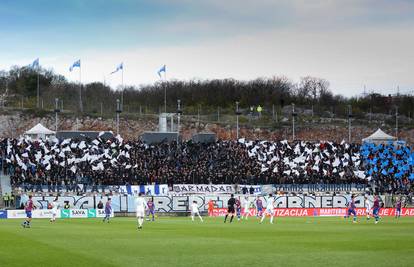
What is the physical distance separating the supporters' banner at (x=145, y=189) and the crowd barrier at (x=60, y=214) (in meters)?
11.0

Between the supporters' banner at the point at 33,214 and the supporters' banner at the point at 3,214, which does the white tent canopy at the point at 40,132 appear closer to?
the supporters' banner at the point at 33,214

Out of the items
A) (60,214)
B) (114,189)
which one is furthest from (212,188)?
(60,214)

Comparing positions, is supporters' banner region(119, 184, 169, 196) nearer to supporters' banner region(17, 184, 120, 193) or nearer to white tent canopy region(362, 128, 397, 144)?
supporters' banner region(17, 184, 120, 193)

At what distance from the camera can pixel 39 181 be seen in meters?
81.1

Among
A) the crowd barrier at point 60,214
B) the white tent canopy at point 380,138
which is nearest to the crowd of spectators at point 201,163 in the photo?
the white tent canopy at point 380,138

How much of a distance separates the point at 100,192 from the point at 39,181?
630cm

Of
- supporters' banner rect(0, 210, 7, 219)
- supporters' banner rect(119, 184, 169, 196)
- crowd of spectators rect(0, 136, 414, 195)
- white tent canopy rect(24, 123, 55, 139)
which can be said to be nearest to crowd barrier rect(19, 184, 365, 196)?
supporters' banner rect(119, 184, 169, 196)

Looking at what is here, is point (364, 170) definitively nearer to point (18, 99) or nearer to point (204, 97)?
point (204, 97)

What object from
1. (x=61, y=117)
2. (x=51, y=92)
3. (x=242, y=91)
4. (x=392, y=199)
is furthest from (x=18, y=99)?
(x=392, y=199)

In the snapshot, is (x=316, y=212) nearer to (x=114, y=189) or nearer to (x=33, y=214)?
(x=114, y=189)

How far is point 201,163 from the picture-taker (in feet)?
299

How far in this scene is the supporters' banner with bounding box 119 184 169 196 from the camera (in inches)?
3258

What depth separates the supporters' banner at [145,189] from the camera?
82.8m

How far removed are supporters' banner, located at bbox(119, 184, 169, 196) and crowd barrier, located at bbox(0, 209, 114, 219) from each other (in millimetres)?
10982
